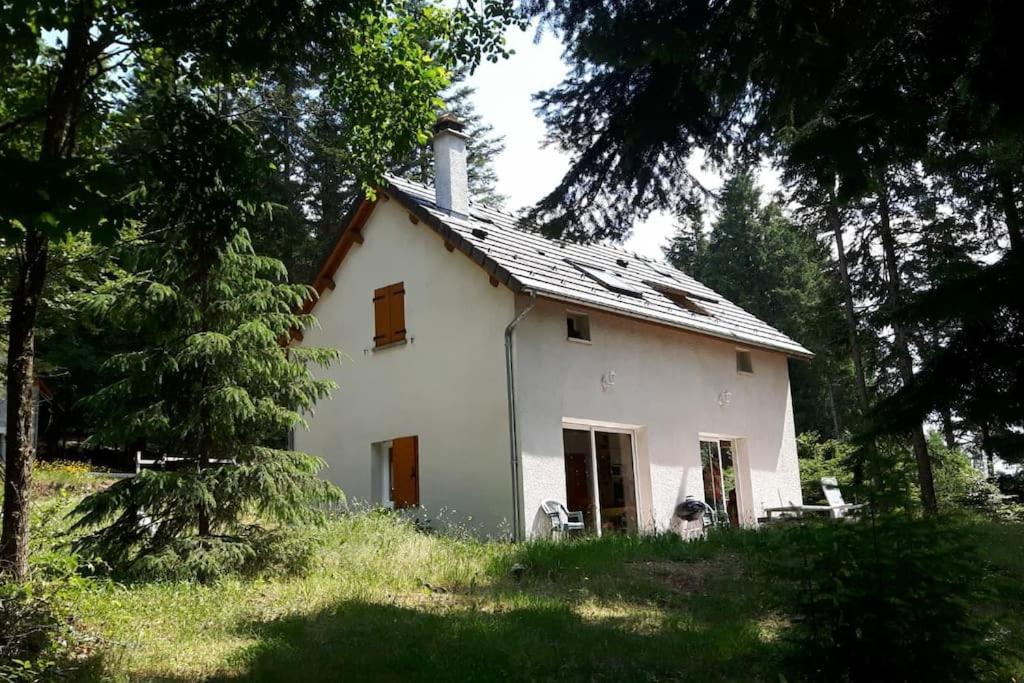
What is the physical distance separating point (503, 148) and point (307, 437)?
62.7 ft

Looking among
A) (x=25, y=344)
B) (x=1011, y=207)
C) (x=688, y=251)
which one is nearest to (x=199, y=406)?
(x=25, y=344)

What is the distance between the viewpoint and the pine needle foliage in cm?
844

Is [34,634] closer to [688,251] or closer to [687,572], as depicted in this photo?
[687,572]

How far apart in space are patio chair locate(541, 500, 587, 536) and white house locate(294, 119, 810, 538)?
0.43ft

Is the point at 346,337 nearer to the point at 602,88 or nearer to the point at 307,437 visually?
the point at 307,437

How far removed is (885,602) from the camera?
4.56m

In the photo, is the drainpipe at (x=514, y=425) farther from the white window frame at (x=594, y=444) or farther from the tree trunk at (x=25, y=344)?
the tree trunk at (x=25, y=344)

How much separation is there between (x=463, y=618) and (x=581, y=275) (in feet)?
32.4

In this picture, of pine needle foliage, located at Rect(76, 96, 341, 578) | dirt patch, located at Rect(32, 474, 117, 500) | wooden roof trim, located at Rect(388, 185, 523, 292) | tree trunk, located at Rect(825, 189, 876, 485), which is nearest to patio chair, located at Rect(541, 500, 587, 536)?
wooden roof trim, located at Rect(388, 185, 523, 292)

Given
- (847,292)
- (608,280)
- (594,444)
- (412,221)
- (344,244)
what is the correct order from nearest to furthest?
(594,444) → (412,221) → (608,280) → (344,244) → (847,292)

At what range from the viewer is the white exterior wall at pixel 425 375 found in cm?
1408

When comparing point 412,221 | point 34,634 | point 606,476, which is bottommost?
point 34,634

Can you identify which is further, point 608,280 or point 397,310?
point 608,280

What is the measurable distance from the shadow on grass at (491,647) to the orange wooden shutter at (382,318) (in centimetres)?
890
